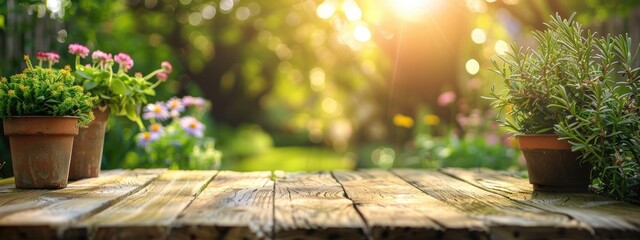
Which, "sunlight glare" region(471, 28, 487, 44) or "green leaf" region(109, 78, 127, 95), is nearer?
"green leaf" region(109, 78, 127, 95)

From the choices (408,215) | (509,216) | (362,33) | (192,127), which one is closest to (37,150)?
(408,215)

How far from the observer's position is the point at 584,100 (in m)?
2.24

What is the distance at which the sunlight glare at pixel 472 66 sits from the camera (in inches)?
277

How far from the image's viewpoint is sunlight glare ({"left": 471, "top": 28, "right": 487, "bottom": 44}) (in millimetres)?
7142

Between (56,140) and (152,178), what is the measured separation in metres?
0.51

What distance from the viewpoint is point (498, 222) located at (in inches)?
62.0

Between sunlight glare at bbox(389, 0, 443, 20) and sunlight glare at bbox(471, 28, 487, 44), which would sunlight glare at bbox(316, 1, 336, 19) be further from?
sunlight glare at bbox(471, 28, 487, 44)

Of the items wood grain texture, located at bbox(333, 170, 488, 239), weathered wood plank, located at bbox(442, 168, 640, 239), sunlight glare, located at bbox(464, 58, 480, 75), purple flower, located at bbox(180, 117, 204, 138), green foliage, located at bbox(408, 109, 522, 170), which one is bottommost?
wood grain texture, located at bbox(333, 170, 488, 239)

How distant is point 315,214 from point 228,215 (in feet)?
0.72

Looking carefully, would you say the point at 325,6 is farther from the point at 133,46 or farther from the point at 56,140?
the point at 56,140

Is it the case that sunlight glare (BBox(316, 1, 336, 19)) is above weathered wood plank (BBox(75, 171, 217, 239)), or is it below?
above

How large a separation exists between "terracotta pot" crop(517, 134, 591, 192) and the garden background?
2.44 m

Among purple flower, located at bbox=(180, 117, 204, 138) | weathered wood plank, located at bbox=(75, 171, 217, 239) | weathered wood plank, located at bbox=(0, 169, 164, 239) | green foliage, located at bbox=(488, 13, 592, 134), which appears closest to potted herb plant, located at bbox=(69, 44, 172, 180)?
weathered wood plank, located at bbox=(0, 169, 164, 239)

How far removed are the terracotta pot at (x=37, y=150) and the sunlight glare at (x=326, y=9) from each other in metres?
5.09
